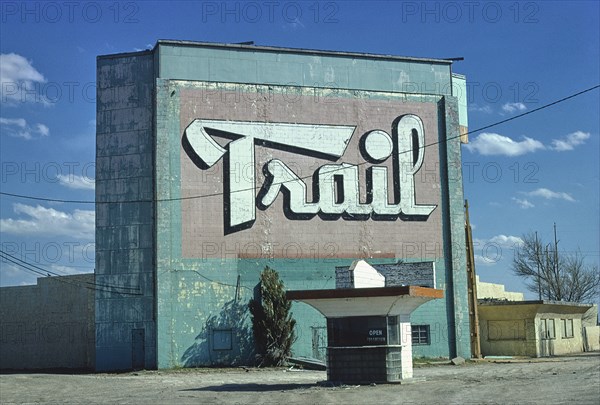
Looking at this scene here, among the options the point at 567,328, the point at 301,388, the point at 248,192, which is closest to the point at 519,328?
the point at 567,328

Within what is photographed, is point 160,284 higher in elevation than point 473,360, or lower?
higher

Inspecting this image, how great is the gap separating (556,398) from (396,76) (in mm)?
24925

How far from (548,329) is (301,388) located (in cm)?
2631

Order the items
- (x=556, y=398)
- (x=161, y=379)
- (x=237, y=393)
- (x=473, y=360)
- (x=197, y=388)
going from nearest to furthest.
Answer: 1. (x=556, y=398)
2. (x=237, y=393)
3. (x=197, y=388)
4. (x=161, y=379)
5. (x=473, y=360)

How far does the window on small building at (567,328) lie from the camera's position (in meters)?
51.3

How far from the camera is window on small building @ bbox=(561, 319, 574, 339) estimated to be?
5133 centimetres

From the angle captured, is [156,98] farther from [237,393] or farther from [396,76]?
[237,393]

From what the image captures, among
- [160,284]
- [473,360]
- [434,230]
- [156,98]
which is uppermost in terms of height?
[156,98]

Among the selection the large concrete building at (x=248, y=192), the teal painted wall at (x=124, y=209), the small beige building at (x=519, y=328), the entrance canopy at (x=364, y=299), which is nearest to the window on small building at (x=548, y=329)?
the small beige building at (x=519, y=328)

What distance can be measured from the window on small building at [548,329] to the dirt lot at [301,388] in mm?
13834

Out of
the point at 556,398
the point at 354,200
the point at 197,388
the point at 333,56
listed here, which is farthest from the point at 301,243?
the point at 556,398

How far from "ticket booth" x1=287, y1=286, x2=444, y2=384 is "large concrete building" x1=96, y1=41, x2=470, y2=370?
12773 mm

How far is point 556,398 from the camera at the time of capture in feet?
68.4

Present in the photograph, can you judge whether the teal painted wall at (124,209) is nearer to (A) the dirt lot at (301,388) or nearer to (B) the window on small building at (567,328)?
(A) the dirt lot at (301,388)
